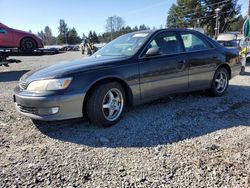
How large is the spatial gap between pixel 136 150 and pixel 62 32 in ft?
308

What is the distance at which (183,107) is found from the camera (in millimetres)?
4938

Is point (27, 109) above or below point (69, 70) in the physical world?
below

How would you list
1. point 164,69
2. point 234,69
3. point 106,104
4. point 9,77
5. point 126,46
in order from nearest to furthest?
point 106,104 → point 164,69 → point 126,46 → point 234,69 → point 9,77

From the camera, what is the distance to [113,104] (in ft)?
13.2

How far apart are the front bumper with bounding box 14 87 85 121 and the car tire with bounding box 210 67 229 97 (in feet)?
10.6

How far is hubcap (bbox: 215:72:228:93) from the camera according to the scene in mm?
5688

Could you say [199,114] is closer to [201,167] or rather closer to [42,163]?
[201,167]

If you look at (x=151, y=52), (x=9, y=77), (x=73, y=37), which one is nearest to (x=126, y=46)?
(x=151, y=52)

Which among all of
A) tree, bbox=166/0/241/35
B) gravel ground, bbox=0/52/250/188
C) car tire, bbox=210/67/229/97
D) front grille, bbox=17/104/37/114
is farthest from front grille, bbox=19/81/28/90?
tree, bbox=166/0/241/35

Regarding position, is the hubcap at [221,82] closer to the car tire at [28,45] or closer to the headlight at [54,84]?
the headlight at [54,84]

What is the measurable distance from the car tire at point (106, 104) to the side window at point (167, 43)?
3.59 ft

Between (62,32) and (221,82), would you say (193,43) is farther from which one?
(62,32)

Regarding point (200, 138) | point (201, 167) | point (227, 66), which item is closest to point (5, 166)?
point (201, 167)

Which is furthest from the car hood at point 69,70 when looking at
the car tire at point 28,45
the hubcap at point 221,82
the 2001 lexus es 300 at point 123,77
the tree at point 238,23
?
the tree at point 238,23
